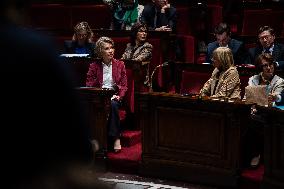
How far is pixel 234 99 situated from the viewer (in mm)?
3787

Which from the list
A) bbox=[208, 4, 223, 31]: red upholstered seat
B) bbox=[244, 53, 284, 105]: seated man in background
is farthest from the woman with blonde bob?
bbox=[208, 4, 223, 31]: red upholstered seat

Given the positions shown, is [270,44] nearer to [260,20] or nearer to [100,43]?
[260,20]

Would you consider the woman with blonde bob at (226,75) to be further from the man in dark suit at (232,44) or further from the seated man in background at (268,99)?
the man in dark suit at (232,44)

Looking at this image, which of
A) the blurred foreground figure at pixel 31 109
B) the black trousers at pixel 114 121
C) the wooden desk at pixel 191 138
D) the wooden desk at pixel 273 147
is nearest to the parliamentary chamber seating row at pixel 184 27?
the black trousers at pixel 114 121

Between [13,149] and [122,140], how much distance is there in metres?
3.93

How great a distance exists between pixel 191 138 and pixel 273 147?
594 mm

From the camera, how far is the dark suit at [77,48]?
524 cm

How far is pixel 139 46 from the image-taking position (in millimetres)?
5086

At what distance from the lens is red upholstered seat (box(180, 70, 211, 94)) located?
14.2ft

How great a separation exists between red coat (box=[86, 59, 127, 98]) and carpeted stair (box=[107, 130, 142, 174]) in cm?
36

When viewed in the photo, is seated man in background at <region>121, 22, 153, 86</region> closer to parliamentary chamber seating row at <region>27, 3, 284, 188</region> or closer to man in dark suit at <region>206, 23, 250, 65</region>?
parliamentary chamber seating row at <region>27, 3, 284, 188</region>

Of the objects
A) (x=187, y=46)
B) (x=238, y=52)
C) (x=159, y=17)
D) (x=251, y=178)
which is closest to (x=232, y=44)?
(x=238, y=52)

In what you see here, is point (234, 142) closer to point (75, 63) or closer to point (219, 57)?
point (219, 57)

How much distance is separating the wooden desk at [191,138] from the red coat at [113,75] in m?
0.53
